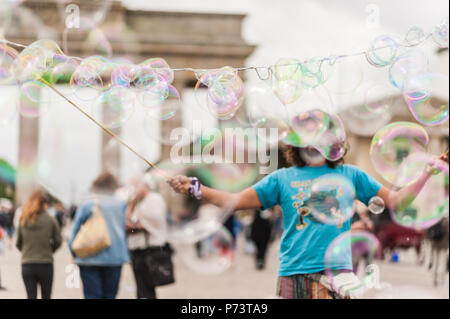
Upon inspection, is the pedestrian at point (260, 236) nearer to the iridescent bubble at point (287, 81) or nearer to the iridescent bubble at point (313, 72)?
the iridescent bubble at point (287, 81)

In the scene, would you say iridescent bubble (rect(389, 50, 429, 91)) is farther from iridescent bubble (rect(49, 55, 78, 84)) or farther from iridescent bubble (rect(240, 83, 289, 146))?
iridescent bubble (rect(49, 55, 78, 84))

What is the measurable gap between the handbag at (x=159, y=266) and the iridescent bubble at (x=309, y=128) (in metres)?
2.77

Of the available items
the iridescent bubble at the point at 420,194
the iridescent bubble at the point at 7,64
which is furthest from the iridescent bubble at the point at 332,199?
the iridescent bubble at the point at 7,64

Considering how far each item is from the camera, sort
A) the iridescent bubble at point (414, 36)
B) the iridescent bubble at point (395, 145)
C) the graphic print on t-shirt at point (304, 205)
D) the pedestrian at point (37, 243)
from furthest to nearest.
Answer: the pedestrian at point (37, 243) < the iridescent bubble at point (395, 145) < the iridescent bubble at point (414, 36) < the graphic print on t-shirt at point (304, 205)

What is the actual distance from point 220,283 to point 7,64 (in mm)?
6127

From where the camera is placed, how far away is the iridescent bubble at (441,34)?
487 centimetres

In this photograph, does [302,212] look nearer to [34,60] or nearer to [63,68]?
[34,60]

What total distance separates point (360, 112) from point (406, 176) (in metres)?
2.25

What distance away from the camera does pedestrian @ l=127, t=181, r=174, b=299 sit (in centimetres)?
650

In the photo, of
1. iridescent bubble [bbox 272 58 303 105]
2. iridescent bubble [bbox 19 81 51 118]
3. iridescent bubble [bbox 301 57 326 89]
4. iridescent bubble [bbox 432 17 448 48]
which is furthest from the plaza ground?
iridescent bubble [bbox 432 17 448 48]

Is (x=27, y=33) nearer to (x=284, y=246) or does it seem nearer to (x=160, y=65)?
(x=160, y=65)

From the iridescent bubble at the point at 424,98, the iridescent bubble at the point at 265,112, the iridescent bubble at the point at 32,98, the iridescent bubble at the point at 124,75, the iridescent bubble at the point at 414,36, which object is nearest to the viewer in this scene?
the iridescent bubble at the point at 414,36

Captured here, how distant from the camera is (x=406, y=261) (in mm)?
16516
